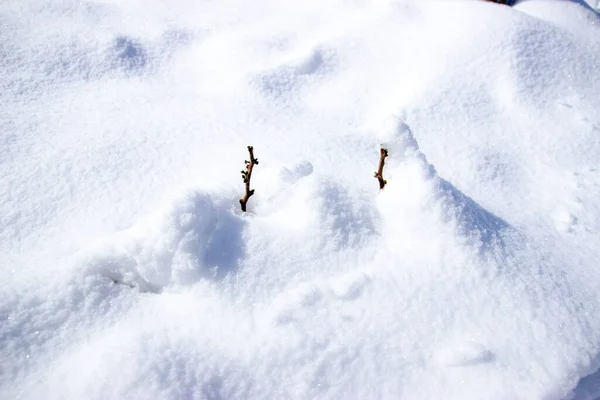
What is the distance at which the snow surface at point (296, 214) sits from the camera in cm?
168

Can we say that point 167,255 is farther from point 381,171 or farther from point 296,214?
point 381,171

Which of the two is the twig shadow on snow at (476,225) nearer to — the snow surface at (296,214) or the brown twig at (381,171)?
the snow surface at (296,214)

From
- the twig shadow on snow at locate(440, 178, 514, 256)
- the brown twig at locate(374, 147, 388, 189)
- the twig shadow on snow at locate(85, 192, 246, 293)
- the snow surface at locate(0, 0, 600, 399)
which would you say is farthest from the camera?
the brown twig at locate(374, 147, 388, 189)

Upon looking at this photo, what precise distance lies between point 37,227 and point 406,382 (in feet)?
6.93

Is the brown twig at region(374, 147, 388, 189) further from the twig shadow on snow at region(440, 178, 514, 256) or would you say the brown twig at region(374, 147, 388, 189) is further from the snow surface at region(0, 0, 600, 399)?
the twig shadow on snow at region(440, 178, 514, 256)

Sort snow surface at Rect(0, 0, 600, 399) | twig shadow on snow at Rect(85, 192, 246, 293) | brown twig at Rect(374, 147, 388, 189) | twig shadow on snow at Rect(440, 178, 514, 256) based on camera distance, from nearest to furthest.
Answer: snow surface at Rect(0, 0, 600, 399) < twig shadow on snow at Rect(85, 192, 246, 293) < twig shadow on snow at Rect(440, 178, 514, 256) < brown twig at Rect(374, 147, 388, 189)

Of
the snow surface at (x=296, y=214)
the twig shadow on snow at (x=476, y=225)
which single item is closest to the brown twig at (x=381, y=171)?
the snow surface at (x=296, y=214)

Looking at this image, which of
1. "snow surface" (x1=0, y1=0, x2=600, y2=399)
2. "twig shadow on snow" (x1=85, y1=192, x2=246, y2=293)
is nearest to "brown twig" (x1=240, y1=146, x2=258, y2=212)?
"snow surface" (x1=0, y1=0, x2=600, y2=399)

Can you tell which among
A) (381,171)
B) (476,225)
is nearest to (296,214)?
(381,171)

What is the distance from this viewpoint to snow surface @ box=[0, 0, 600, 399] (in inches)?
66.0

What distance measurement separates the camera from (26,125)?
2.74 metres

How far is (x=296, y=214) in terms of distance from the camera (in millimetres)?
2186

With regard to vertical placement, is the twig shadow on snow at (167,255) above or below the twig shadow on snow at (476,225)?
above

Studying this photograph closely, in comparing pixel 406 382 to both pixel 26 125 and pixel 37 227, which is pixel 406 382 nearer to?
pixel 37 227
